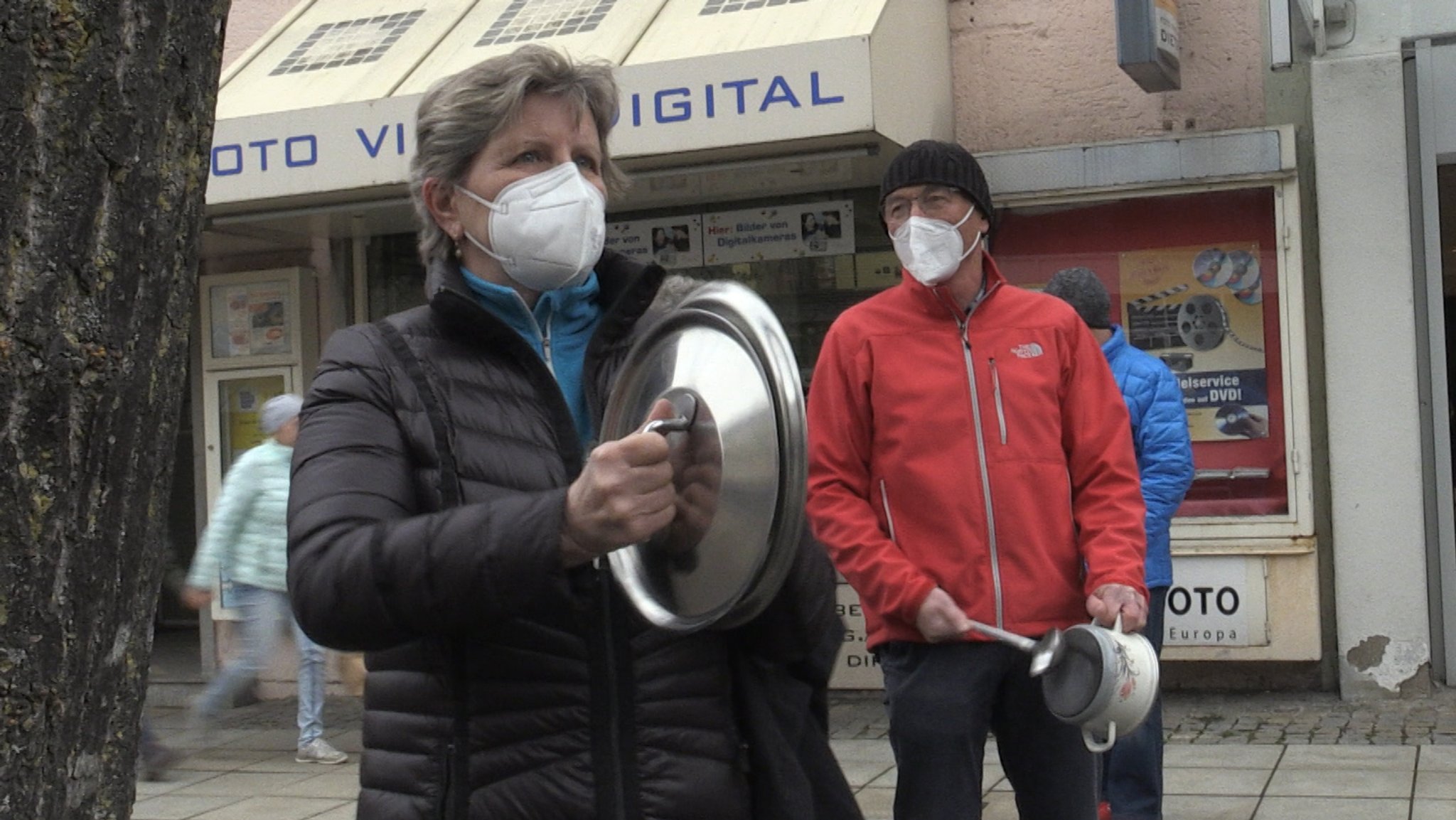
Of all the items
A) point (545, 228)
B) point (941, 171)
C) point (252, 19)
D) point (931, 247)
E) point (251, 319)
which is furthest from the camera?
point (252, 19)

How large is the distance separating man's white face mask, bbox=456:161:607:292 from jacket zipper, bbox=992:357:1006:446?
5.15 ft

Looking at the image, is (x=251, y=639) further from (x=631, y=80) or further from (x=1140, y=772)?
(x=1140, y=772)

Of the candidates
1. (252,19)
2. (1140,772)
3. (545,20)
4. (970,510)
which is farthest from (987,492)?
(252,19)

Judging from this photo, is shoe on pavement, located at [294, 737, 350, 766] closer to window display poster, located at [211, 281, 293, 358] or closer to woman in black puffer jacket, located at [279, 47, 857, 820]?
window display poster, located at [211, 281, 293, 358]

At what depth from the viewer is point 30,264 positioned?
1323mm

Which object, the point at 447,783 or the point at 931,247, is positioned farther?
the point at 931,247

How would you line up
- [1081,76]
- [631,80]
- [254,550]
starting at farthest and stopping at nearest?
[1081,76] < [631,80] < [254,550]

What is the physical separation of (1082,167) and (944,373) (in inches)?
208

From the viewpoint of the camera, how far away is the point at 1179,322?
864 cm

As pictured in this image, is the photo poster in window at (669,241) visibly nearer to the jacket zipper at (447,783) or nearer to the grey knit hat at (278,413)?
the grey knit hat at (278,413)

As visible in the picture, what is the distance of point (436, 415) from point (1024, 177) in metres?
7.08

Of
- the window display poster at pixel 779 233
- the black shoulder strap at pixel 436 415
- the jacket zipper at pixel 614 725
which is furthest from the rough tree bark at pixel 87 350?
the window display poster at pixel 779 233

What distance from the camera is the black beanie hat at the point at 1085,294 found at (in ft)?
17.6

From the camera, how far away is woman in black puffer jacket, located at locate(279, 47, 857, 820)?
1.80 metres
